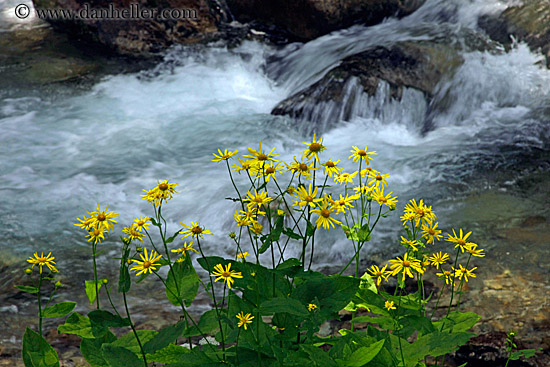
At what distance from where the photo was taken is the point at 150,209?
15.5 ft

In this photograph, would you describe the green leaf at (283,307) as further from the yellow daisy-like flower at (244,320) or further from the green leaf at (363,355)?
the green leaf at (363,355)

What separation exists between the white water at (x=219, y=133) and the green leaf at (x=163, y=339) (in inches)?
90.8

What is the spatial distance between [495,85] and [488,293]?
4.17 meters

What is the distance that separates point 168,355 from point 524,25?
6716 millimetres

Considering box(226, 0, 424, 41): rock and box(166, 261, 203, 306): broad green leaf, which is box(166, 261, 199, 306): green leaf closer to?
box(166, 261, 203, 306): broad green leaf

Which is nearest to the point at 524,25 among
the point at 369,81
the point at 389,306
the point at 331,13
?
the point at 369,81

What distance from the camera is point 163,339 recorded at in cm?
155

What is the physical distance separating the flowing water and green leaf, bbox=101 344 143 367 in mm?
2128

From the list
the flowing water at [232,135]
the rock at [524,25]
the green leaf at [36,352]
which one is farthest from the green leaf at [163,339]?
the rock at [524,25]

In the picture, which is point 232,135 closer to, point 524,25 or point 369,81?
point 369,81

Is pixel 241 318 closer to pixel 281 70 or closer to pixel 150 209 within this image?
pixel 150 209

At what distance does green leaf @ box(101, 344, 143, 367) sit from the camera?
151cm

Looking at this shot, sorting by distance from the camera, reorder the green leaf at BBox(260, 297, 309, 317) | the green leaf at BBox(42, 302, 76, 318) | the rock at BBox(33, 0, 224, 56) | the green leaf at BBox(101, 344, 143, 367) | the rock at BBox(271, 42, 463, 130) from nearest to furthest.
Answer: the green leaf at BBox(260, 297, 309, 317), the green leaf at BBox(101, 344, 143, 367), the green leaf at BBox(42, 302, 76, 318), the rock at BBox(271, 42, 463, 130), the rock at BBox(33, 0, 224, 56)

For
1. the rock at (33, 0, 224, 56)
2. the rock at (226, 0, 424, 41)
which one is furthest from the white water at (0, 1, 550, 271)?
the rock at (33, 0, 224, 56)
